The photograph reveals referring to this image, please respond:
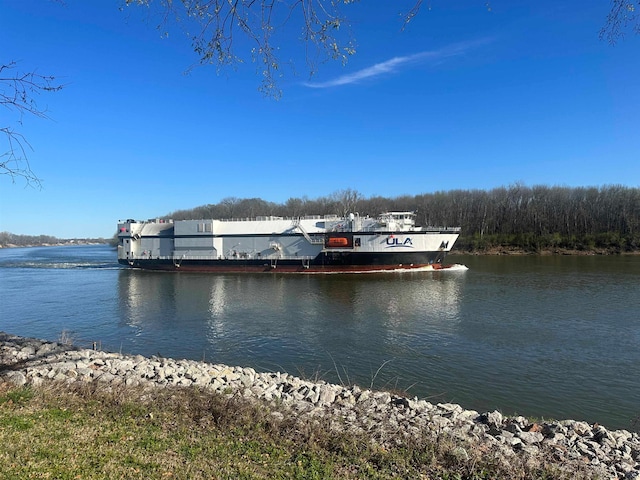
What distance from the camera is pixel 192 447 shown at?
15.3 feet

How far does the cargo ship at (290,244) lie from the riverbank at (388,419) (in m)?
29.8

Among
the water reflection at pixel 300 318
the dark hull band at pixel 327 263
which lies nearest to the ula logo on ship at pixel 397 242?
the dark hull band at pixel 327 263

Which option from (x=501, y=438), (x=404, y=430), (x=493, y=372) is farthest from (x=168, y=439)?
(x=493, y=372)

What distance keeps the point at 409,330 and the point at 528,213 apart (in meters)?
70.6

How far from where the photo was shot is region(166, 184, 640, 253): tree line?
66.0 metres

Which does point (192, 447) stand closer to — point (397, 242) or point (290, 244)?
point (397, 242)

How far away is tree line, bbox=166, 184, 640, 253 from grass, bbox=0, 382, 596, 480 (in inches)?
2505

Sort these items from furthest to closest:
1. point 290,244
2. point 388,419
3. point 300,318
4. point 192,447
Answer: point 290,244
point 300,318
point 388,419
point 192,447

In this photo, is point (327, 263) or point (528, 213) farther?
point (528, 213)

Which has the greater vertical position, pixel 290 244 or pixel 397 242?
pixel 397 242

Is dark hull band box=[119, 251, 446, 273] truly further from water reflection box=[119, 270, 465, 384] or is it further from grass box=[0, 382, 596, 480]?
grass box=[0, 382, 596, 480]

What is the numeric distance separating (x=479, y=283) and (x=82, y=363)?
1121 inches

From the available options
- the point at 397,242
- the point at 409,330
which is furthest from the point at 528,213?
the point at 409,330

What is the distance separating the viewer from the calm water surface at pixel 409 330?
34.4 feet
